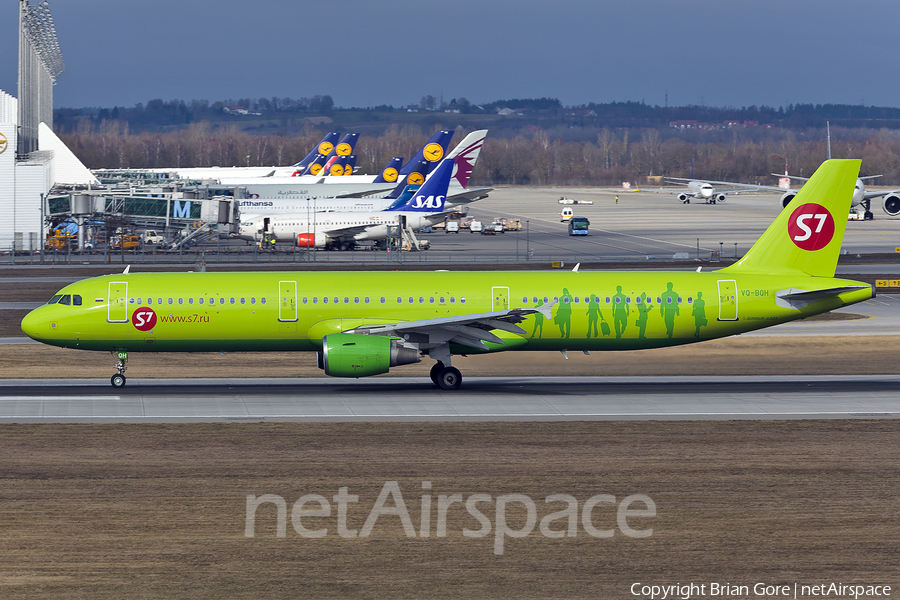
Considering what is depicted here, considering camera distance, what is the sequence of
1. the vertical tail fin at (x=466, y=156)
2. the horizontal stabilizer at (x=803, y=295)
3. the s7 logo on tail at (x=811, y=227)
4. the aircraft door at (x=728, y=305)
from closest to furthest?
1. the horizontal stabilizer at (x=803, y=295)
2. the aircraft door at (x=728, y=305)
3. the s7 logo on tail at (x=811, y=227)
4. the vertical tail fin at (x=466, y=156)

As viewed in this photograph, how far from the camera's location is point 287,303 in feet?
129

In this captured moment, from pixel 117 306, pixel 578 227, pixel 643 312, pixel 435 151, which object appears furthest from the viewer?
pixel 435 151

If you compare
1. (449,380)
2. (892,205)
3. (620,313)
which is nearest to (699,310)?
(620,313)

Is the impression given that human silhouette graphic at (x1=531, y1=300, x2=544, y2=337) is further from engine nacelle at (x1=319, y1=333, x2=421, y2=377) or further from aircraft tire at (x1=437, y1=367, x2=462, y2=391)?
engine nacelle at (x1=319, y1=333, x2=421, y2=377)

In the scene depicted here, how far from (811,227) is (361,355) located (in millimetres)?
19233

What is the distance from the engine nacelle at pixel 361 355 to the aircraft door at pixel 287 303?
2458mm

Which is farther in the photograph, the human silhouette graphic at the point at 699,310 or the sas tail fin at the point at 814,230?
the sas tail fin at the point at 814,230

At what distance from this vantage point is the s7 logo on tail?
137 feet

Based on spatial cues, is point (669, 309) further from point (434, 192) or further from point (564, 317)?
point (434, 192)

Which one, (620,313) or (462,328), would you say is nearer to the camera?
(462,328)

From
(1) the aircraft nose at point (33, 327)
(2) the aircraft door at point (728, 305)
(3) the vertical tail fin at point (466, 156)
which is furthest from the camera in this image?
(3) the vertical tail fin at point (466, 156)

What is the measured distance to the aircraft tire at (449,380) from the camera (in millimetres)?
40062

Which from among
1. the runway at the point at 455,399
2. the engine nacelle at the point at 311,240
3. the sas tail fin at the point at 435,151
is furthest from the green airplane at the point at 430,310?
the sas tail fin at the point at 435,151

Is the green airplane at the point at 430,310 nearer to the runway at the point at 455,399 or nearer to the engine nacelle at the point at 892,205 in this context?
the runway at the point at 455,399
